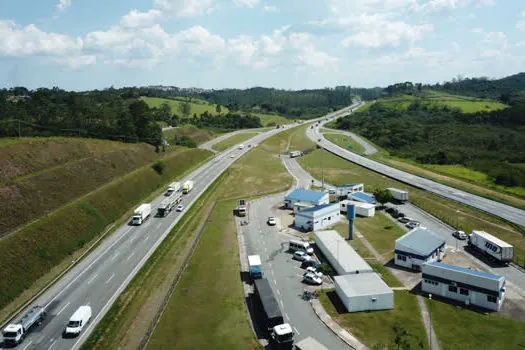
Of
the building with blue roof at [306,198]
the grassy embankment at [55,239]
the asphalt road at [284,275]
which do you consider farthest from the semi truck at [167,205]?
the building with blue roof at [306,198]

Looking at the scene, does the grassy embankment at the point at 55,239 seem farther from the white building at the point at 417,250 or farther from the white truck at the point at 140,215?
the white building at the point at 417,250

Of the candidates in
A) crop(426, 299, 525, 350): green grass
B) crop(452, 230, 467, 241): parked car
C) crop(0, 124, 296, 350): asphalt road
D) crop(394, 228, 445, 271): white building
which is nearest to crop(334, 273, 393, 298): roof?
crop(426, 299, 525, 350): green grass

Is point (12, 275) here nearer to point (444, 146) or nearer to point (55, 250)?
point (55, 250)

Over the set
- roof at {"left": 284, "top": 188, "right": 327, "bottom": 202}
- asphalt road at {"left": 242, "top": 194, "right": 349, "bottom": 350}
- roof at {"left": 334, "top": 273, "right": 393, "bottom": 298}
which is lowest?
asphalt road at {"left": 242, "top": 194, "right": 349, "bottom": 350}

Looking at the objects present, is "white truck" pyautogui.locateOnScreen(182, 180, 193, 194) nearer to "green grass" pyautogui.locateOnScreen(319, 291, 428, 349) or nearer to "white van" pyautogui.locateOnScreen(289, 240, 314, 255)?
"white van" pyautogui.locateOnScreen(289, 240, 314, 255)

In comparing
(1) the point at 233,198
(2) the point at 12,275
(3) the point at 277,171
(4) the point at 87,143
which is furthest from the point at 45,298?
(3) the point at 277,171

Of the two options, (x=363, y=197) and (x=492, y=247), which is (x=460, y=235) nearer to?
(x=492, y=247)
